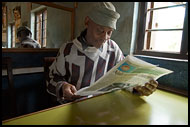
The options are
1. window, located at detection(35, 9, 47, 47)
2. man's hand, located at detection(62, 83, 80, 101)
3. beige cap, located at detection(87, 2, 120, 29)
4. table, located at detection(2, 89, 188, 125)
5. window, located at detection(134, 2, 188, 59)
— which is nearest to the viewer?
table, located at detection(2, 89, 188, 125)

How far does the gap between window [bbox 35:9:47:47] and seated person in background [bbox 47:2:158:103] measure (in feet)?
2.88

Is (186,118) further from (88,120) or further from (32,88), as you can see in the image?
(32,88)

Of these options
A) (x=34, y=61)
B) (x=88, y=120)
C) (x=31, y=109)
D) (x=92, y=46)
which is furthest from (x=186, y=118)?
(x=31, y=109)

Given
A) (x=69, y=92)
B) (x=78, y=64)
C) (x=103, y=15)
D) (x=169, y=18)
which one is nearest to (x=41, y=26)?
(x=78, y=64)

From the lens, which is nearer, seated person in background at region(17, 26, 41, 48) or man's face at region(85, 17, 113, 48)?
man's face at region(85, 17, 113, 48)

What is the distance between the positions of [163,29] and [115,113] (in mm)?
1022

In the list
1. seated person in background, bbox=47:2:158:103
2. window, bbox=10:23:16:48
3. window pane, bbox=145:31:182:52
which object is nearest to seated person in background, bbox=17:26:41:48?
window, bbox=10:23:16:48

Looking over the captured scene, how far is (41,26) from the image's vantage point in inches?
69.2

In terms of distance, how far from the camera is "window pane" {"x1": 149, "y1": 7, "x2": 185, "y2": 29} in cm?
117

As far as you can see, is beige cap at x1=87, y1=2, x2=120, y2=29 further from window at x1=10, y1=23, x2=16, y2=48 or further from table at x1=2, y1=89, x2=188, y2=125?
window at x1=10, y1=23, x2=16, y2=48

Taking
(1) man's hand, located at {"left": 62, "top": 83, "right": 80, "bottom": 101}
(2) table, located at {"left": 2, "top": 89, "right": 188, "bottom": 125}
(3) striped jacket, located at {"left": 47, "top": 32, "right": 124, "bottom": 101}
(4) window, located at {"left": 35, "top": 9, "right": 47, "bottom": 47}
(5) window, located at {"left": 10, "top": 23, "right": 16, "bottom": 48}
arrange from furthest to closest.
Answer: (4) window, located at {"left": 35, "top": 9, "right": 47, "bottom": 47}, (5) window, located at {"left": 10, "top": 23, "right": 16, "bottom": 48}, (3) striped jacket, located at {"left": 47, "top": 32, "right": 124, "bottom": 101}, (1) man's hand, located at {"left": 62, "top": 83, "right": 80, "bottom": 101}, (2) table, located at {"left": 2, "top": 89, "right": 188, "bottom": 125}

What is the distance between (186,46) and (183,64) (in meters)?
0.21

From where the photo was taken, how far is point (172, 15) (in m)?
1.23

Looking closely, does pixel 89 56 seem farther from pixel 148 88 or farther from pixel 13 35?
pixel 13 35
